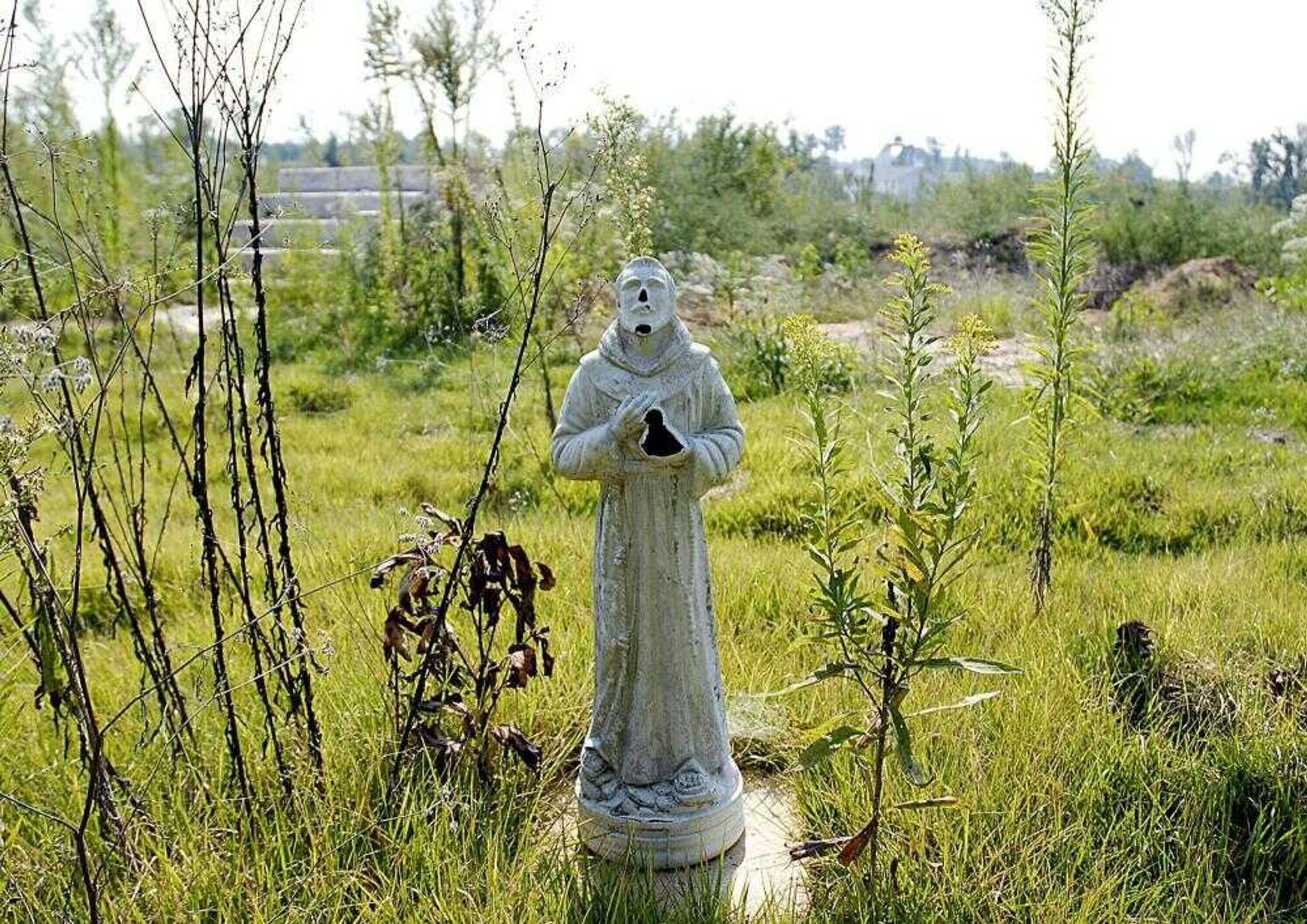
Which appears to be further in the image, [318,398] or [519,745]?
[318,398]

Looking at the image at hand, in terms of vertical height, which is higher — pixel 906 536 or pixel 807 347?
pixel 807 347

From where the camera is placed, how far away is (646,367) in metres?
2.88

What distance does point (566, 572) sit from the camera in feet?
16.4

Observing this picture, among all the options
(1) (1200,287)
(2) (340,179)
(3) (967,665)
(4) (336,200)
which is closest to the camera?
(3) (967,665)

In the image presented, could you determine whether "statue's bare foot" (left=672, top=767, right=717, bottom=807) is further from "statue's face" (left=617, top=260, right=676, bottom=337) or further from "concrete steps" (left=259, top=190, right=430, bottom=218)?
"concrete steps" (left=259, top=190, right=430, bottom=218)

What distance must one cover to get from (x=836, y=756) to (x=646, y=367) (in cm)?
138

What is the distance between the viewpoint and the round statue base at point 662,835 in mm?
2996

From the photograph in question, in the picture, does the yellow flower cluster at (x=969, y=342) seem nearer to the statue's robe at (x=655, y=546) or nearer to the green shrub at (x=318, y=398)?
the statue's robe at (x=655, y=546)

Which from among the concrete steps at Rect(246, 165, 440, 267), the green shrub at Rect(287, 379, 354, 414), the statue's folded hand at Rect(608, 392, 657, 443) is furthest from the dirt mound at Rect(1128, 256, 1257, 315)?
the statue's folded hand at Rect(608, 392, 657, 443)

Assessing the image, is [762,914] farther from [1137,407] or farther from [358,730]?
[1137,407]

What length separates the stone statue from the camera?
2.83 meters

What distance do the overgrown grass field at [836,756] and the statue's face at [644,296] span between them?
496mm

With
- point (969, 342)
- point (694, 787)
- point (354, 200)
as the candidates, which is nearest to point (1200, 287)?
point (354, 200)

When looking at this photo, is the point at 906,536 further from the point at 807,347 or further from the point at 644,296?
the point at 644,296
